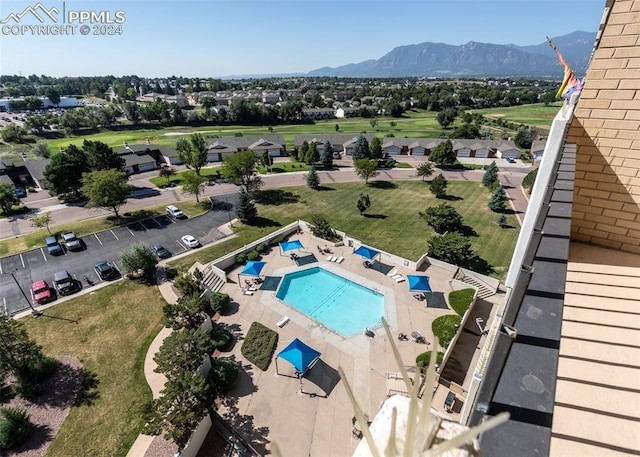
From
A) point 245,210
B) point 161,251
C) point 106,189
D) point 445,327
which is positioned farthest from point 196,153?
point 445,327

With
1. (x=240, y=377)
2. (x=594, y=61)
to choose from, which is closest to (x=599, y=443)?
(x=594, y=61)

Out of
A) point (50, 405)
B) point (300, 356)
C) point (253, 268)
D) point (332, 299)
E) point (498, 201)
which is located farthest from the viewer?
point (498, 201)

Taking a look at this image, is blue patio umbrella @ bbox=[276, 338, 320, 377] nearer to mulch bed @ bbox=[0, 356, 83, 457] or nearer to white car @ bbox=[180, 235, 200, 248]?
mulch bed @ bbox=[0, 356, 83, 457]

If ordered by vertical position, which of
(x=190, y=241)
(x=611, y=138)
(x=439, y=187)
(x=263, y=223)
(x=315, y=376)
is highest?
(x=611, y=138)

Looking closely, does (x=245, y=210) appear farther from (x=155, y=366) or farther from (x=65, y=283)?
(x=155, y=366)

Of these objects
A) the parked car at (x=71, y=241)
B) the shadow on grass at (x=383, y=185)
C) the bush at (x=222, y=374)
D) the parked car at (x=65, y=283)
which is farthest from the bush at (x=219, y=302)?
the shadow on grass at (x=383, y=185)

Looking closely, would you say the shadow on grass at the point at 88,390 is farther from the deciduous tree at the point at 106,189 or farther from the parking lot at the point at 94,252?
the deciduous tree at the point at 106,189
